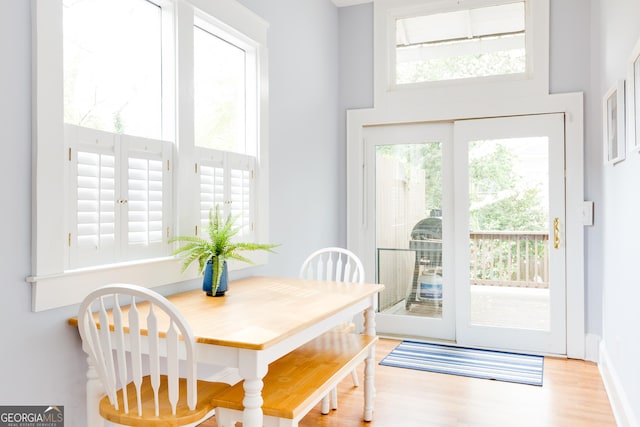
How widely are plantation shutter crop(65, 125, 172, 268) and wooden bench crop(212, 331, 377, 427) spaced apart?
787mm

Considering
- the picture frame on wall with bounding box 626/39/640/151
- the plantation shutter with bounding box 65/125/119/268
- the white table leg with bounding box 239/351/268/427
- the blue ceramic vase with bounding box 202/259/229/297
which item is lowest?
the white table leg with bounding box 239/351/268/427

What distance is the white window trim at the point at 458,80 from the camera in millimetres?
3680

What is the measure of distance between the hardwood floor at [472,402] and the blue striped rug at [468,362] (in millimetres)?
90

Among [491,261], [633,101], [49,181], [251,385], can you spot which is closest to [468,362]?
[491,261]

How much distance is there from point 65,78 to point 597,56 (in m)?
3.32

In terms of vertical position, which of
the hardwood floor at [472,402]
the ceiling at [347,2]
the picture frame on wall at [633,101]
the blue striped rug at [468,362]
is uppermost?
the ceiling at [347,2]

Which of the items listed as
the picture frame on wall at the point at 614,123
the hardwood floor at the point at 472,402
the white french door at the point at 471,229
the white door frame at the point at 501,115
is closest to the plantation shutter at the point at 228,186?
the hardwood floor at the point at 472,402

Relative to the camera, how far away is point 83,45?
2029mm

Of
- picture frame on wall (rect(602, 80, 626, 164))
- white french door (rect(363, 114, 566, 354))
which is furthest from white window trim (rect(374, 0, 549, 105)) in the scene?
picture frame on wall (rect(602, 80, 626, 164))

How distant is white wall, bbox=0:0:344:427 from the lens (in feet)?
5.45

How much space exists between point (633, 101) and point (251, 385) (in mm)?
2046

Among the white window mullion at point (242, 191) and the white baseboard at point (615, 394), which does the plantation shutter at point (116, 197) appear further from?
the white baseboard at point (615, 394)

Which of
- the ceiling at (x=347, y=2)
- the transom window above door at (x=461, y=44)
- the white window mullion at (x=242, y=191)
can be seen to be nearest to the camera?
the white window mullion at (x=242, y=191)

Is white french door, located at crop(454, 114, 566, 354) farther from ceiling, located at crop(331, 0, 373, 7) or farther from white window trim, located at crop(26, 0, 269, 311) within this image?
white window trim, located at crop(26, 0, 269, 311)
